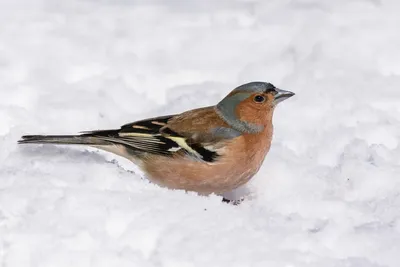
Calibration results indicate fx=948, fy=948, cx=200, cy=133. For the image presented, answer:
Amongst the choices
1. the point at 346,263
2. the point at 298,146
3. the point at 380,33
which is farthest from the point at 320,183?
the point at 380,33

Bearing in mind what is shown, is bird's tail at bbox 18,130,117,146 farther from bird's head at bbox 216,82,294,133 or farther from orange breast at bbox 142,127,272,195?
bird's head at bbox 216,82,294,133

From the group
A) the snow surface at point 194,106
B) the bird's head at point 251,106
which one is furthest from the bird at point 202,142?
the snow surface at point 194,106

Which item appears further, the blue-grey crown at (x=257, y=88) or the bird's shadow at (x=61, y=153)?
the blue-grey crown at (x=257, y=88)

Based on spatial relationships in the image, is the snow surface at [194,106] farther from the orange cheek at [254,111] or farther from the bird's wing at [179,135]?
the orange cheek at [254,111]

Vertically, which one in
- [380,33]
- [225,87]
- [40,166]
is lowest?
[40,166]

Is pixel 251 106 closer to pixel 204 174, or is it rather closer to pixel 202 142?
pixel 202 142

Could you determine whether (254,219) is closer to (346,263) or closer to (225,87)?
(346,263)

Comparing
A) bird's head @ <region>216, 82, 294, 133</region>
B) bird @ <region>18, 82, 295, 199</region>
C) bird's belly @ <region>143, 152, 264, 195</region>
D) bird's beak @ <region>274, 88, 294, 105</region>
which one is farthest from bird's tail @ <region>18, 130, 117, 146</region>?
bird's beak @ <region>274, 88, 294, 105</region>
